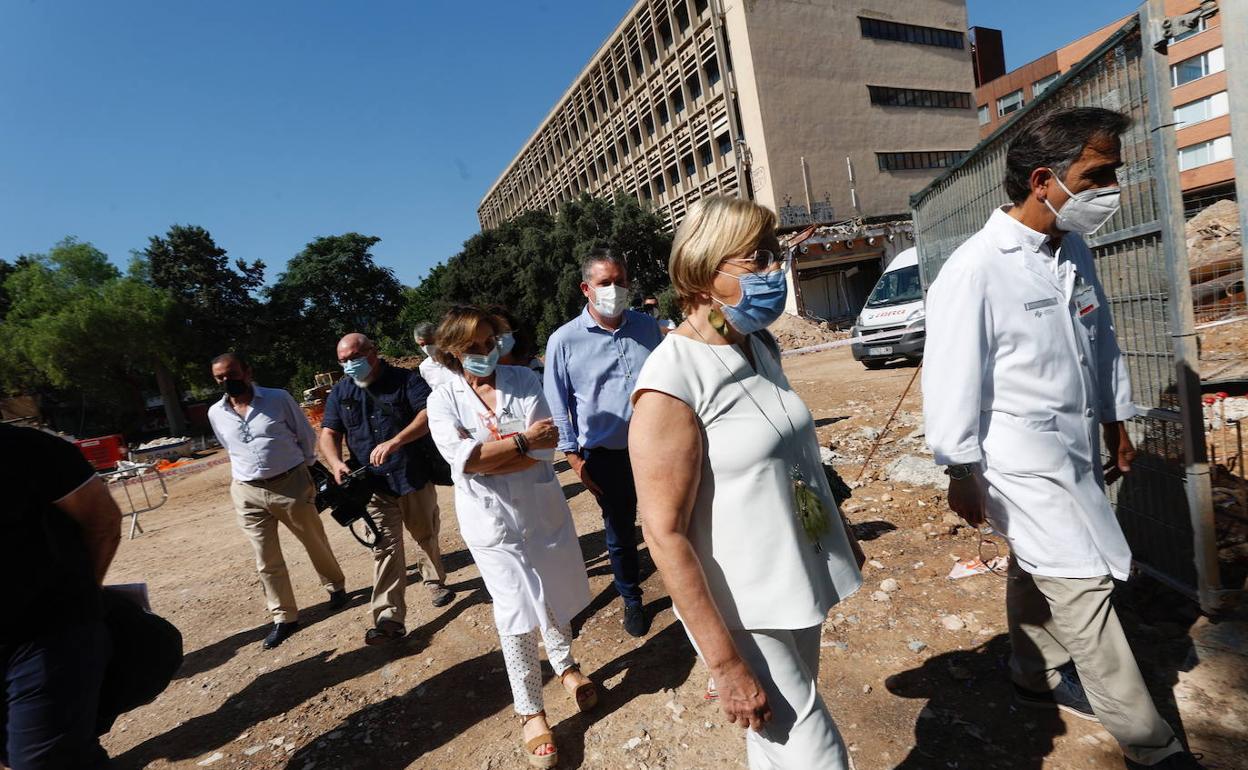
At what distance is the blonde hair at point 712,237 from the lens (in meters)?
1.50

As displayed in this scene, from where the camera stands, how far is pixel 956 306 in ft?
6.17

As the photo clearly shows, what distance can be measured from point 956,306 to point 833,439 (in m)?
5.05

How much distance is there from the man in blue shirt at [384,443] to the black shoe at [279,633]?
2.73ft

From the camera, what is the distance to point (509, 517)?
2.67 metres

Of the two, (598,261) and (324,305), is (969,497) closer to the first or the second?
(598,261)

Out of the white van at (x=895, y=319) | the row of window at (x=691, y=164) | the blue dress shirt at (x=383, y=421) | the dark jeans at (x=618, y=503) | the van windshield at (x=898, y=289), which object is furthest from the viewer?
the row of window at (x=691, y=164)

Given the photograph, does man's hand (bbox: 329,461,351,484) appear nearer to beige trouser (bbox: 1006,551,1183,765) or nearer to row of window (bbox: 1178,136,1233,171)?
beige trouser (bbox: 1006,551,1183,765)

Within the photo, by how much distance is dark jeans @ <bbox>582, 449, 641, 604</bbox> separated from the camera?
348 cm

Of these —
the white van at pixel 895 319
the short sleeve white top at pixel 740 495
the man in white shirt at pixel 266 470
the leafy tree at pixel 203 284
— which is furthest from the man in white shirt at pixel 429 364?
the leafy tree at pixel 203 284

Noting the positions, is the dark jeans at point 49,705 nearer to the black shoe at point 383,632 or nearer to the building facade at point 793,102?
the black shoe at point 383,632

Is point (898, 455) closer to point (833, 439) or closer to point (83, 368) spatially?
point (833, 439)

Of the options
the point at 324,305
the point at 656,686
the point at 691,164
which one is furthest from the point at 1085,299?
the point at 324,305

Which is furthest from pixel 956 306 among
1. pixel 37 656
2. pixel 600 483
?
pixel 37 656

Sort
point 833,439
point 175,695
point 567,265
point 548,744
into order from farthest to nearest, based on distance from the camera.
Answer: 1. point 567,265
2. point 833,439
3. point 175,695
4. point 548,744
